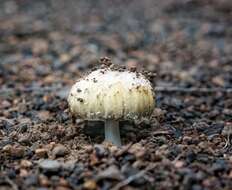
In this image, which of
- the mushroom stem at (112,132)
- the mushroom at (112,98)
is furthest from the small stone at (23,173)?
the mushroom stem at (112,132)

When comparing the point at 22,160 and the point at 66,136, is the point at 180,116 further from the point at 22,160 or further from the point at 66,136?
the point at 22,160

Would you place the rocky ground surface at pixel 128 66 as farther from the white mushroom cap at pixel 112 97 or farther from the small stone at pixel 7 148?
the white mushroom cap at pixel 112 97

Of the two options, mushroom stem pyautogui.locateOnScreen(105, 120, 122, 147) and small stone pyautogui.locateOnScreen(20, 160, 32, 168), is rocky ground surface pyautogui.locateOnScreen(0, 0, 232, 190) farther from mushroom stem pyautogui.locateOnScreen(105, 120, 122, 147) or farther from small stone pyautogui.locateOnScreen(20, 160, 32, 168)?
mushroom stem pyautogui.locateOnScreen(105, 120, 122, 147)

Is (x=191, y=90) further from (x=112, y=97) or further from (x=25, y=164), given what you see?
(x=25, y=164)

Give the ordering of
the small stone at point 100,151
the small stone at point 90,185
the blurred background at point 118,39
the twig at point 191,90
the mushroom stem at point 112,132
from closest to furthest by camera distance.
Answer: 1. the small stone at point 90,185
2. the small stone at point 100,151
3. the mushroom stem at point 112,132
4. the twig at point 191,90
5. the blurred background at point 118,39

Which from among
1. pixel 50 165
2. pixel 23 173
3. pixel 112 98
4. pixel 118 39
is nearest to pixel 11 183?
pixel 23 173

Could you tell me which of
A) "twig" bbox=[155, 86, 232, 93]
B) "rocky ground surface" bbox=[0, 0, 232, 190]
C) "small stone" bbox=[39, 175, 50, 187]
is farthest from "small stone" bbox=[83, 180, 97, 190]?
"twig" bbox=[155, 86, 232, 93]
